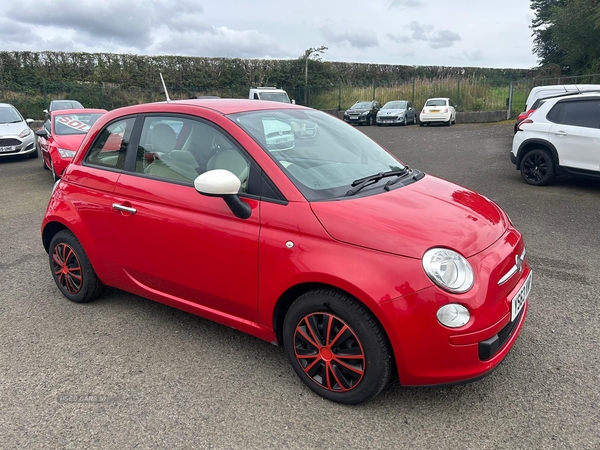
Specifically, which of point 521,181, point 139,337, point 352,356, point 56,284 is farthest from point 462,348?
point 521,181

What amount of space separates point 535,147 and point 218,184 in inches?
307

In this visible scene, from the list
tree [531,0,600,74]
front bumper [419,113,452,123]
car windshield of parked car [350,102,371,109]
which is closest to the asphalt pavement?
front bumper [419,113,452,123]

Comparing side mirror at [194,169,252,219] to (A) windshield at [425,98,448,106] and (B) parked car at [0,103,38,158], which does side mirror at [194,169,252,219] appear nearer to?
(B) parked car at [0,103,38,158]

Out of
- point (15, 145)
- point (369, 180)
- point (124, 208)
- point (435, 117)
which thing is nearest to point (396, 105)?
point (435, 117)

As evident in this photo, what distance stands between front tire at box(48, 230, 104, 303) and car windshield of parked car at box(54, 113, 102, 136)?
6826 mm

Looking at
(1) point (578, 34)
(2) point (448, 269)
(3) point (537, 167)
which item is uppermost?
(1) point (578, 34)

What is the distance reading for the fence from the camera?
81.6ft

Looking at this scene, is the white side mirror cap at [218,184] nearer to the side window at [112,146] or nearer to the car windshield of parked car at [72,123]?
the side window at [112,146]

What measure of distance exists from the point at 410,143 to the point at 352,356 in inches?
592

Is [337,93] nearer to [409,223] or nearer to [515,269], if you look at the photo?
[515,269]

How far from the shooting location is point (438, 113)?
2455 cm

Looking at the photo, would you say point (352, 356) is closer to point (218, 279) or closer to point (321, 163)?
point (218, 279)

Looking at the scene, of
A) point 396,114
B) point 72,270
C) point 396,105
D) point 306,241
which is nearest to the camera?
point 306,241

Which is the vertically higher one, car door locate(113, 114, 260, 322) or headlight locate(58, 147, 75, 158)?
car door locate(113, 114, 260, 322)
